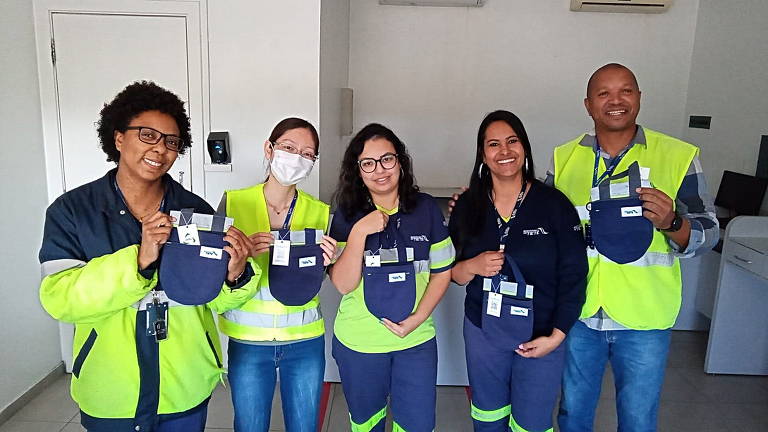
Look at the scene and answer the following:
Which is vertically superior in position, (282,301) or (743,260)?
(282,301)

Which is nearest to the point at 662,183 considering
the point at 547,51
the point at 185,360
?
the point at 185,360

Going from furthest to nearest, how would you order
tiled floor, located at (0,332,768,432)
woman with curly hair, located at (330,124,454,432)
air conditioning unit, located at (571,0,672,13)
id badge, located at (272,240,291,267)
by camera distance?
1. air conditioning unit, located at (571,0,672,13)
2. tiled floor, located at (0,332,768,432)
3. woman with curly hair, located at (330,124,454,432)
4. id badge, located at (272,240,291,267)

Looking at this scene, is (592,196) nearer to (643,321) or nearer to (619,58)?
(643,321)

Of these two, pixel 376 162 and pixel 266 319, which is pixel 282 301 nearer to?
pixel 266 319

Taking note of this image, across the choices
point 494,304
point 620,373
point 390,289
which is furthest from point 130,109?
point 620,373

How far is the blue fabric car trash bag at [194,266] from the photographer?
142 cm

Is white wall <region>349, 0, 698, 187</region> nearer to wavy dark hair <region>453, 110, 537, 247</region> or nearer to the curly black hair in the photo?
wavy dark hair <region>453, 110, 537, 247</region>

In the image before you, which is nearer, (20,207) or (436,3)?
(20,207)

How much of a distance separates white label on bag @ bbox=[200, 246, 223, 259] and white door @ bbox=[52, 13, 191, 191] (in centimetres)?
191

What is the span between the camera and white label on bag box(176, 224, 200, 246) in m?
1.42

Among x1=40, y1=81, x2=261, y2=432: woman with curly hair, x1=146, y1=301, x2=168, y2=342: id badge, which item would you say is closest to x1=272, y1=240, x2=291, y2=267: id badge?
x1=40, y1=81, x2=261, y2=432: woman with curly hair

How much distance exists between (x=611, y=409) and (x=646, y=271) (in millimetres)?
1414

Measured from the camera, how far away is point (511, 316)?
180 centimetres

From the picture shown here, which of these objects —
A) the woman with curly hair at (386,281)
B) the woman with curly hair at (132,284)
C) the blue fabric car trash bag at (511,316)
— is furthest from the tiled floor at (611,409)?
the woman with curly hair at (132,284)
